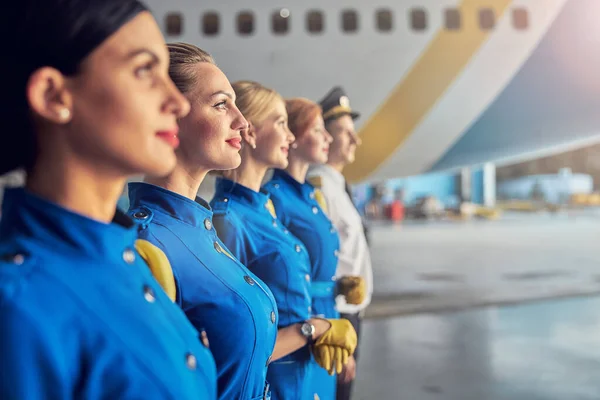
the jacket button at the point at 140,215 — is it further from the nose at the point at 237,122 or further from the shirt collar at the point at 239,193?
the shirt collar at the point at 239,193

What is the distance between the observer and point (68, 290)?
547mm

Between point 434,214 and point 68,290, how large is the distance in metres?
16.7

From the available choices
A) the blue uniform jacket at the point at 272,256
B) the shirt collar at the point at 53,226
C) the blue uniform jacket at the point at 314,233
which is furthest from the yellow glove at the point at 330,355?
the shirt collar at the point at 53,226

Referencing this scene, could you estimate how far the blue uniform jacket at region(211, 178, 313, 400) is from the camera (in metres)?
1.22

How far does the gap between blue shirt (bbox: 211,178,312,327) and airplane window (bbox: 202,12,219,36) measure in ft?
15.3

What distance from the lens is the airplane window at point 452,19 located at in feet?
18.5

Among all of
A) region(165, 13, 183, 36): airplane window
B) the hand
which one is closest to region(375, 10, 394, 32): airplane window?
region(165, 13, 183, 36): airplane window

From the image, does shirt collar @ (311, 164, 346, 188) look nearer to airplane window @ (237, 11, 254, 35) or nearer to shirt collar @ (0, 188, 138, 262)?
shirt collar @ (0, 188, 138, 262)

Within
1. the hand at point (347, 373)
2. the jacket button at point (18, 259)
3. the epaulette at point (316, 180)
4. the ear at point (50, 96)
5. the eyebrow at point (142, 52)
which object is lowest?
the hand at point (347, 373)

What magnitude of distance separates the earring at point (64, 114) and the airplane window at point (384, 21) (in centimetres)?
545

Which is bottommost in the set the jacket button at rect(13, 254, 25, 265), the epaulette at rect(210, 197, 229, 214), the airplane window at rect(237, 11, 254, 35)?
the epaulette at rect(210, 197, 229, 214)

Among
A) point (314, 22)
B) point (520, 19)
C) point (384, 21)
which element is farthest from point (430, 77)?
point (314, 22)

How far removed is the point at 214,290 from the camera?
0.84 meters

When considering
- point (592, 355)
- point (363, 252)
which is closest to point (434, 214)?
point (592, 355)
